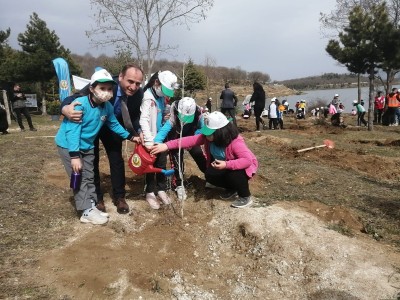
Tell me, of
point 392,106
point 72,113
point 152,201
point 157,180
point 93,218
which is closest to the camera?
point 72,113

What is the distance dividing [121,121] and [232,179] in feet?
4.38

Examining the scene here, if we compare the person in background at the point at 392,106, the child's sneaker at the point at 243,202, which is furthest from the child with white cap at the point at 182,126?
the person in background at the point at 392,106

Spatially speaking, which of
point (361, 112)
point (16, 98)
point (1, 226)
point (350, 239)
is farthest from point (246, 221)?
point (361, 112)

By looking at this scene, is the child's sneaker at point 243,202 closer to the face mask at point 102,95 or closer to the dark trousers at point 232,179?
the dark trousers at point 232,179

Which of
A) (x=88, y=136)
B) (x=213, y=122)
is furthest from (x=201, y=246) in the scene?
(x=88, y=136)

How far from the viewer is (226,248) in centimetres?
327

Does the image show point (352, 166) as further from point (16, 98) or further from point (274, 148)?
point (16, 98)

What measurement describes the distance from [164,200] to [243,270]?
4.40ft

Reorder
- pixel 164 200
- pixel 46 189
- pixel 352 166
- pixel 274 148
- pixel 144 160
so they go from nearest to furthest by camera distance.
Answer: pixel 144 160 → pixel 164 200 → pixel 46 189 → pixel 352 166 → pixel 274 148

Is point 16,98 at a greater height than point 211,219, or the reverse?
point 16,98

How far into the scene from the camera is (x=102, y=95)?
10.5ft

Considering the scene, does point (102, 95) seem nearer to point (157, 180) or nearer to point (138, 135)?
point (138, 135)

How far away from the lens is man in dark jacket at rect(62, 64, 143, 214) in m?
3.40

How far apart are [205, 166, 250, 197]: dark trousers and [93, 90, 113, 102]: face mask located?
133 centimetres
